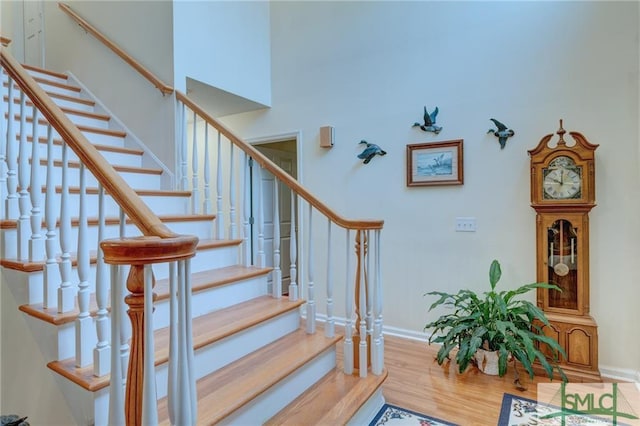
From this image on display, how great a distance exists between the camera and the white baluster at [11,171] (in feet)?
5.44

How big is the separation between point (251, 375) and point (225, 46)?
2779mm

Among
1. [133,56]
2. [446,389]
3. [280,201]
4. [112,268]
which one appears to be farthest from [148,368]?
[280,201]

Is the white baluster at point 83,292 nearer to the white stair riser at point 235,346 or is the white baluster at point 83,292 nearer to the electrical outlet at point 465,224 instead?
the white stair riser at point 235,346

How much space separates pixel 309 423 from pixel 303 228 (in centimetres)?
213

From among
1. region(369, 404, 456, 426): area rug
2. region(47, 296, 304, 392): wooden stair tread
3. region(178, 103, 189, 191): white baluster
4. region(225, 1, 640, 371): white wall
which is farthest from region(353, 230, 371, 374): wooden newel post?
region(178, 103, 189, 191): white baluster

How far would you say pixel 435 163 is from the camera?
9.87 ft

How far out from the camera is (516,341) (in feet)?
7.79

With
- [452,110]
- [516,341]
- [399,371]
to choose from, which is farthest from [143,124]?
[516,341]

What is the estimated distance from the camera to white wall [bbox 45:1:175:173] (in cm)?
284

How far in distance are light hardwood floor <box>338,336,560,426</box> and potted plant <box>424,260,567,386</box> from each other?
3.5 inches

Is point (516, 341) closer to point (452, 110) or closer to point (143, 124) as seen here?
point (452, 110)

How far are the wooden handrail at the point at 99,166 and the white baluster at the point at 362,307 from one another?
1277mm

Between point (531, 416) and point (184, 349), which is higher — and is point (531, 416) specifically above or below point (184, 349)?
below

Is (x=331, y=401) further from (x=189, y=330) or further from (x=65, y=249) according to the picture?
(x=65, y=249)
